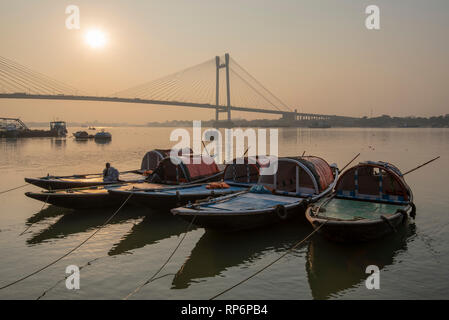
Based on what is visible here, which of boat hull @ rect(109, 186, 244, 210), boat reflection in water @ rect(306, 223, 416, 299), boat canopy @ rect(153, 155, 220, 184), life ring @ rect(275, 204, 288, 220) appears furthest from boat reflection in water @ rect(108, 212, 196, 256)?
boat reflection in water @ rect(306, 223, 416, 299)

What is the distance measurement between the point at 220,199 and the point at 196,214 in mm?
2009

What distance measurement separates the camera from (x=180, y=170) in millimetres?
15625

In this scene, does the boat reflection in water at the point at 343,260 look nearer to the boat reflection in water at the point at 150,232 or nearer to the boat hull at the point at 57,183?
the boat reflection in water at the point at 150,232

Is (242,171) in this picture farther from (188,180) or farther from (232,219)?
(232,219)

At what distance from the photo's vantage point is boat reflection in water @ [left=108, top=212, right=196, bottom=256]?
10.5 meters

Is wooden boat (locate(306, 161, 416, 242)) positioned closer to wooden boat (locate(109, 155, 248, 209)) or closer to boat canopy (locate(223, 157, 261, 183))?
boat canopy (locate(223, 157, 261, 183))

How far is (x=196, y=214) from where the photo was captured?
32.4ft

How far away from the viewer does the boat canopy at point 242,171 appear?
15.0m

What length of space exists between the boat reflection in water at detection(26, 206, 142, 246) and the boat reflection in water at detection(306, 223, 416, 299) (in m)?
7.05

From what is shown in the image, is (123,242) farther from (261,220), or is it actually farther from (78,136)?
(78,136)

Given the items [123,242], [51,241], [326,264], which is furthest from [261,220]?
[51,241]

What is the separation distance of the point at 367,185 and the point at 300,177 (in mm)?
2543

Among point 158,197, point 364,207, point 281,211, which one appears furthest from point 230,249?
point 364,207
